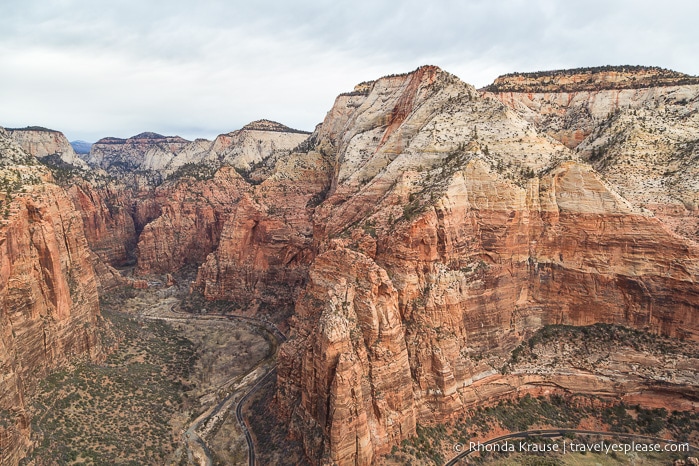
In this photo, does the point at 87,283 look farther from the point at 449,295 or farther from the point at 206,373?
the point at 449,295

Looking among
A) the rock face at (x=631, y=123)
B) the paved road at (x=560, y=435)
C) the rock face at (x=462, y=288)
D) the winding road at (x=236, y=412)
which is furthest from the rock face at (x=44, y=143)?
the paved road at (x=560, y=435)

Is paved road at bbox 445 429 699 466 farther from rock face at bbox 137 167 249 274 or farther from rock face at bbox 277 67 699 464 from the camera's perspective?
rock face at bbox 137 167 249 274

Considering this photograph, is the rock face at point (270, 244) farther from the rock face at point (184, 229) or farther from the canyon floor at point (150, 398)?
the rock face at point (184, 229)

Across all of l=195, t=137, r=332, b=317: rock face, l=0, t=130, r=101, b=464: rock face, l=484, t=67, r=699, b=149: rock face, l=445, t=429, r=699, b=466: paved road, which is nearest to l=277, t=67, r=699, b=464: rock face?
l=445, t=429, r=699, b=466: paved road

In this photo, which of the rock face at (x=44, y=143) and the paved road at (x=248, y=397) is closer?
the paved road at (x=248, y=397)

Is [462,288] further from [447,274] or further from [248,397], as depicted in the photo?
[248,397]

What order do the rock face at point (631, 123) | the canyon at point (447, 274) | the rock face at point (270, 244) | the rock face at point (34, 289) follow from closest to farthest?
1. the rock face at point (34, 289)
2. the canyon at point (447, 274)
3. the rock face at point (631, 123)
4. the rock face at point (270, 244)
